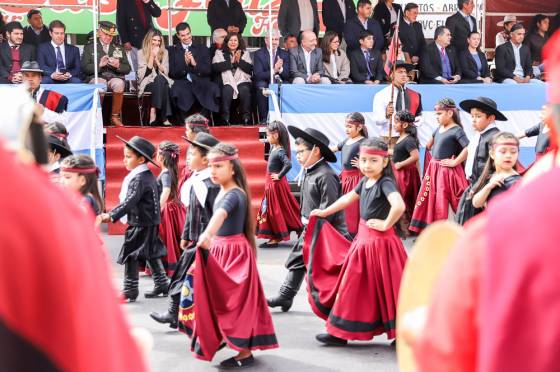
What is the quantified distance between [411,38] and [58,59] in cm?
568

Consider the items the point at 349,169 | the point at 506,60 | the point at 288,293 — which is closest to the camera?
the point at 288,293

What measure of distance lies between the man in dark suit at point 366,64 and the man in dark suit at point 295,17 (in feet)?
2.77

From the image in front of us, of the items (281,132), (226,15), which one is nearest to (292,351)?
(281,132)

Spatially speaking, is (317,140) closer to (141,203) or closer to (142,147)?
(142,147)

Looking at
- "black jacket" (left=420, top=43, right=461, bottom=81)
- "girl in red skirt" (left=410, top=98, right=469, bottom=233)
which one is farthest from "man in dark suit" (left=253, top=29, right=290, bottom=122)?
"girl in red skirt" (left=410, top=98, right=469, bottom=233)

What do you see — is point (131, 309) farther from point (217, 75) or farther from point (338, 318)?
point (217, 75)

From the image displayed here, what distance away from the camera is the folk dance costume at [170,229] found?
9.29 meters

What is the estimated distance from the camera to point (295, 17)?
14.6 metres

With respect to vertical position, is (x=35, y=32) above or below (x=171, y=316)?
above

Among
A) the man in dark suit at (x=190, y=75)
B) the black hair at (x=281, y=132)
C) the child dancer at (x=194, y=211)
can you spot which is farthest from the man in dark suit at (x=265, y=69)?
the child dancer at (x=194, y=211)

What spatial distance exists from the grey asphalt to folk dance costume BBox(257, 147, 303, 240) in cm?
326

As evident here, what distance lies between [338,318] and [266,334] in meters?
0.63

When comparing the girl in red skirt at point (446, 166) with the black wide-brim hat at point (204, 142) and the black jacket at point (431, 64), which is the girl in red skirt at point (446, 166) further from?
the black wide-brim hat at point (204, 142)

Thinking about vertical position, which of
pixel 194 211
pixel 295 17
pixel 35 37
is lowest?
pixel 194 211
